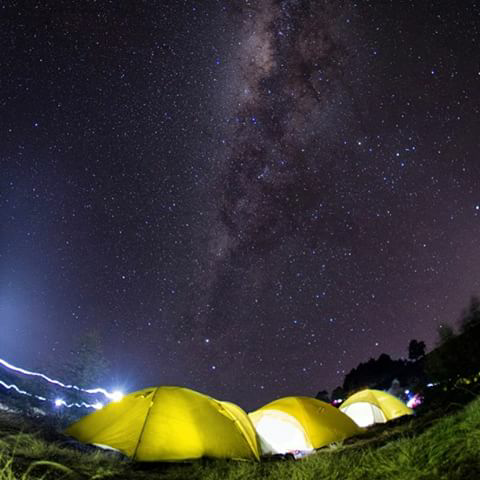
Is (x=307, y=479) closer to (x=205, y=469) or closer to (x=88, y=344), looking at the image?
(x=205, y=469)


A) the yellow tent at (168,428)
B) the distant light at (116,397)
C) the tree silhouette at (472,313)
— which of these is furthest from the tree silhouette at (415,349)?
the yellow tent at (168,428)

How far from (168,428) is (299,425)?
171 inches

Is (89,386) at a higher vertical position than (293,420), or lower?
higher

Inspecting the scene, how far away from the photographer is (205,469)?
646 centimetres

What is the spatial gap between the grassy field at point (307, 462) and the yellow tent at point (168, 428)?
24 centimetres

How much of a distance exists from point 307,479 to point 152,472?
3388 millimetres

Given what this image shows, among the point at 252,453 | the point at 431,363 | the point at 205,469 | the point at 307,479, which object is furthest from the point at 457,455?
the point at 431,363

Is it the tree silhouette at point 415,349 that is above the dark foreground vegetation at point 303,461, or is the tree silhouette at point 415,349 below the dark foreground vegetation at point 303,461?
above

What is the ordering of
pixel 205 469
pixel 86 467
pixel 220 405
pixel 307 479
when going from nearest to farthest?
pixel 307 479 < pixel 86 467 < pixel 205 469 < pixel 220 405

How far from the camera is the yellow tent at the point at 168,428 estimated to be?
7.13 metres

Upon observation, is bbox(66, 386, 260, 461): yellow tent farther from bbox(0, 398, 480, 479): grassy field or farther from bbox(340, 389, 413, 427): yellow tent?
bbox(340, 389, 413, 427): yellow tent

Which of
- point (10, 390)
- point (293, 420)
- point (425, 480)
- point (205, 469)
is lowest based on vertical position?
point (425, 480)

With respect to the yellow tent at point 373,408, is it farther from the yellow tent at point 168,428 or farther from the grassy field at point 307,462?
the grassy field at point 307,462

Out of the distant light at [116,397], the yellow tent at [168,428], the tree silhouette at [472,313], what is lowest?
the yellow tent at [168,428]
